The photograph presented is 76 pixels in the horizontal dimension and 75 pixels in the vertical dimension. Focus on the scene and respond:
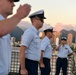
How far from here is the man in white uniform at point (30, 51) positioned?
13.5 feet

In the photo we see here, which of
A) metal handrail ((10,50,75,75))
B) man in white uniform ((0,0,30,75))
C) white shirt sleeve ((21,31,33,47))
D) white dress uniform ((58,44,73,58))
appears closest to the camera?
man in white uniform ((0,0,30,75))

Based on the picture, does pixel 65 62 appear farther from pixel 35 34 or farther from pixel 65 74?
pixel 35 34

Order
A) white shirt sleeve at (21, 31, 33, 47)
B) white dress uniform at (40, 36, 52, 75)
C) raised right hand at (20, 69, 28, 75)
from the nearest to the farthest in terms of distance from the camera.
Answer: raised right hand at (20, 69, 28, 75)
white shirt sleeve at (21, 31, 33, 47)
white dress uniform at (40, 36, 52, 75)

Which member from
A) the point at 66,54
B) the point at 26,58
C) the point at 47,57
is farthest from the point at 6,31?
the point at 66,54

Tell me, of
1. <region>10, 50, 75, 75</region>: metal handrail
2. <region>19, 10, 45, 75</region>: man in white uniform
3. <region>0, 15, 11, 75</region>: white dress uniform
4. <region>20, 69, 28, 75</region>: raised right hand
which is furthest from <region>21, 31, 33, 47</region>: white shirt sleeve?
<region>10, 50, 75, 75</region>: metal handrail

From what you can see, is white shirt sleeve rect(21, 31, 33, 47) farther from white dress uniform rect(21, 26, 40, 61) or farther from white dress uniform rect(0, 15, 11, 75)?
white dress uniform rect(0, 15, 11, 75)

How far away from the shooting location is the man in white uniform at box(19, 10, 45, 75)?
4117 mm

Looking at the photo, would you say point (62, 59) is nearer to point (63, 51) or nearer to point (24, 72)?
point (63, 51)

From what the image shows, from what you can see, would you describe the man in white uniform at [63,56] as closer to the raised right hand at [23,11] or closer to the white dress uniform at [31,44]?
the white dress uniform at [31,44]

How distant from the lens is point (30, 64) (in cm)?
432

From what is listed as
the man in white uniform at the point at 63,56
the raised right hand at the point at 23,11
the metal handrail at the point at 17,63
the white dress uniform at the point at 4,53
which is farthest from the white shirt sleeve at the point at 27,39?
the man in white uniform at the point at 63,56

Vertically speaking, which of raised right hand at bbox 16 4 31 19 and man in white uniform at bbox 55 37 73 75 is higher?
raised right hand at bbox 16 4 31 19

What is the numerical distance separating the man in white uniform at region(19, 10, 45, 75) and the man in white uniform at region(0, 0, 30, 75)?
4.29 feet

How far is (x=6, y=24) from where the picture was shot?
2197mm
